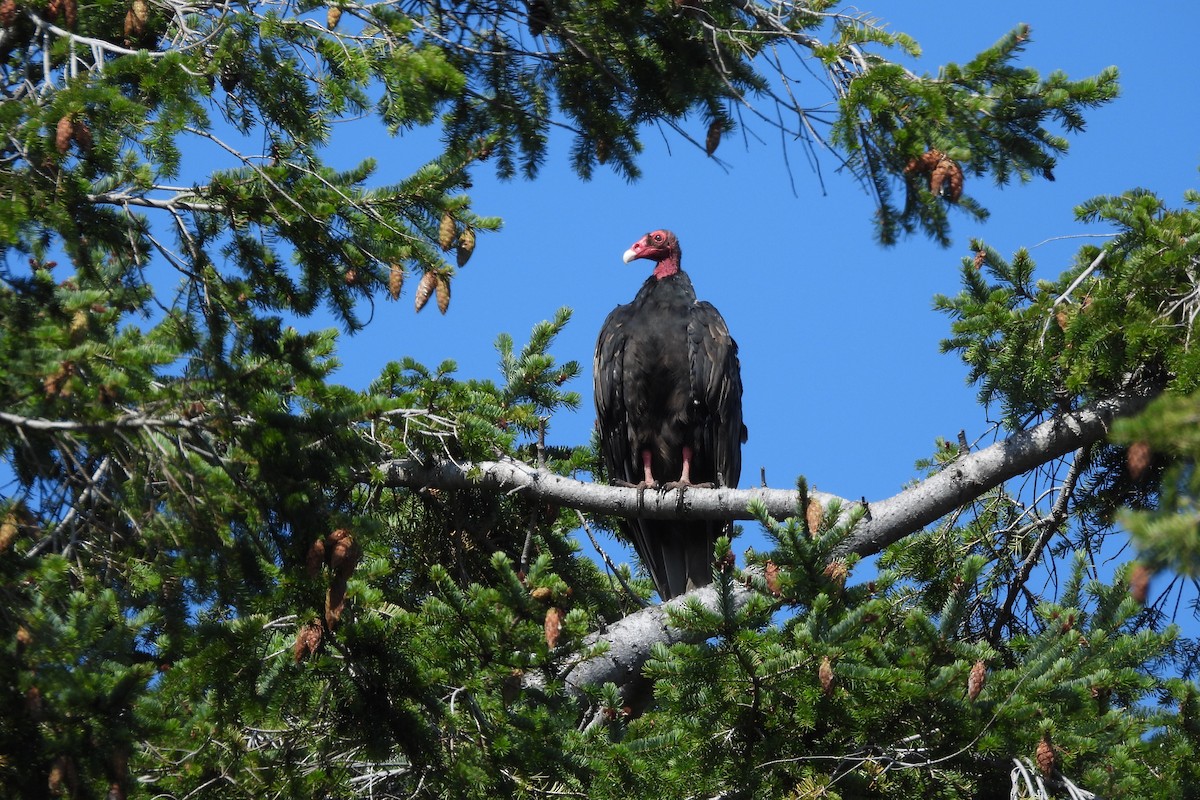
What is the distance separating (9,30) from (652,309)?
3.23 meters

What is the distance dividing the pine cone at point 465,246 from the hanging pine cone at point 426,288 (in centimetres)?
8

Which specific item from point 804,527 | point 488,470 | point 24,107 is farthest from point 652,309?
point 24,107

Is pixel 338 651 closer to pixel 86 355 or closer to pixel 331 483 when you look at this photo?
pixel 331 483

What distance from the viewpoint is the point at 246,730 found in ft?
10.2

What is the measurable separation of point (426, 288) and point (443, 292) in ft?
0.19

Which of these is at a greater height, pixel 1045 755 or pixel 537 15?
pixel 537 15

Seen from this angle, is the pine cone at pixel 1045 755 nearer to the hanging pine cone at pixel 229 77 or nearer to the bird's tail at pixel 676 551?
the bird's tail at pixel 676 551

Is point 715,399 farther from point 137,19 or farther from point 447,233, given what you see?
point 137,19

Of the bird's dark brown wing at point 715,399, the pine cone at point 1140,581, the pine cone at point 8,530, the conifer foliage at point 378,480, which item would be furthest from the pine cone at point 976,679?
the bird's dark brown wing at point 715,399

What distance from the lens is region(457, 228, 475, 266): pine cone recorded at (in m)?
3.27

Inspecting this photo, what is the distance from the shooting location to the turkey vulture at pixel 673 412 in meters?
5.52

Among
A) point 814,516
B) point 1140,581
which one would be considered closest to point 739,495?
point 814,516

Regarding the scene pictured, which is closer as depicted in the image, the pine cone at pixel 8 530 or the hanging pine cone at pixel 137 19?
the pine cone at pixel 8 530

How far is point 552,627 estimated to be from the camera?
117 inches
